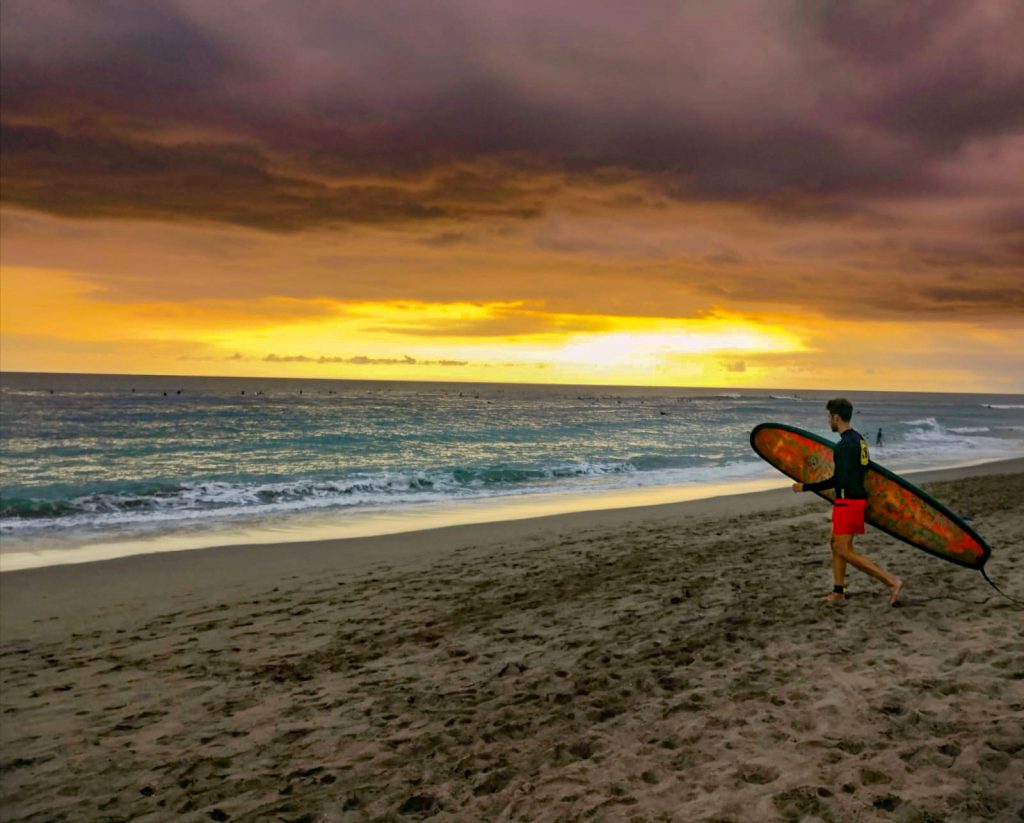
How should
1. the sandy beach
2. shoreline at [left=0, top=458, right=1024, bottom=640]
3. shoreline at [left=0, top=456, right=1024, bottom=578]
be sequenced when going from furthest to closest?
shoreline at [left=0, top=456, right=1024, bottom=578]
shoreline at [left=0, top=458, right=1024, bottom=640]
the sandy beach

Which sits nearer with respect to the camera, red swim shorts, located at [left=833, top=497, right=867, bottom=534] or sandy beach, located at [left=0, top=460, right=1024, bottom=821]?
sandy beach, located at [left=0, top=460, right=1024, bottom=821]

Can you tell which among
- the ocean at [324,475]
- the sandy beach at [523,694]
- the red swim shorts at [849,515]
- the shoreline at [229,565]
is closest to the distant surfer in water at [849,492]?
the red swim shorts at [849,515]

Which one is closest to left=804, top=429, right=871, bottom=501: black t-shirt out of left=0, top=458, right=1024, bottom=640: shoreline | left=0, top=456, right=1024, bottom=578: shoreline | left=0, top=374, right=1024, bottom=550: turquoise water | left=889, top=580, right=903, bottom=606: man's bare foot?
left=889, top=580, right=903, bottom=606: man's bare foot

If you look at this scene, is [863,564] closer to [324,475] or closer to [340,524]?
[340,524]

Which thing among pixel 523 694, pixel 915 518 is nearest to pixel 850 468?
pixel 915 518

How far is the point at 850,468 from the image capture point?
7527 millimetres

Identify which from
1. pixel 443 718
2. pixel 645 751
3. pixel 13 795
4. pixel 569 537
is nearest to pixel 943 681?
pixel 645 751

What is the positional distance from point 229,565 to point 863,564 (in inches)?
361

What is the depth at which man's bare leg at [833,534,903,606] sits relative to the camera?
295 inches

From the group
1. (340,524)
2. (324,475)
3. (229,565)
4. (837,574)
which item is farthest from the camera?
(324,475)

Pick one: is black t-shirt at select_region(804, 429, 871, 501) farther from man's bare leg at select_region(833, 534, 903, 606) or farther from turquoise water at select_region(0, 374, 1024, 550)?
turquoise water at select_region(0, 374, 1024, 550)

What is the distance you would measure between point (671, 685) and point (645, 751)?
43.8 inches

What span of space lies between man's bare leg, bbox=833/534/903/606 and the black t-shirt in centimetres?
47

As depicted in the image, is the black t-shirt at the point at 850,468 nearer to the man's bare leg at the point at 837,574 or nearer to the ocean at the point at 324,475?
the man's bare leg at the point at 837,574
